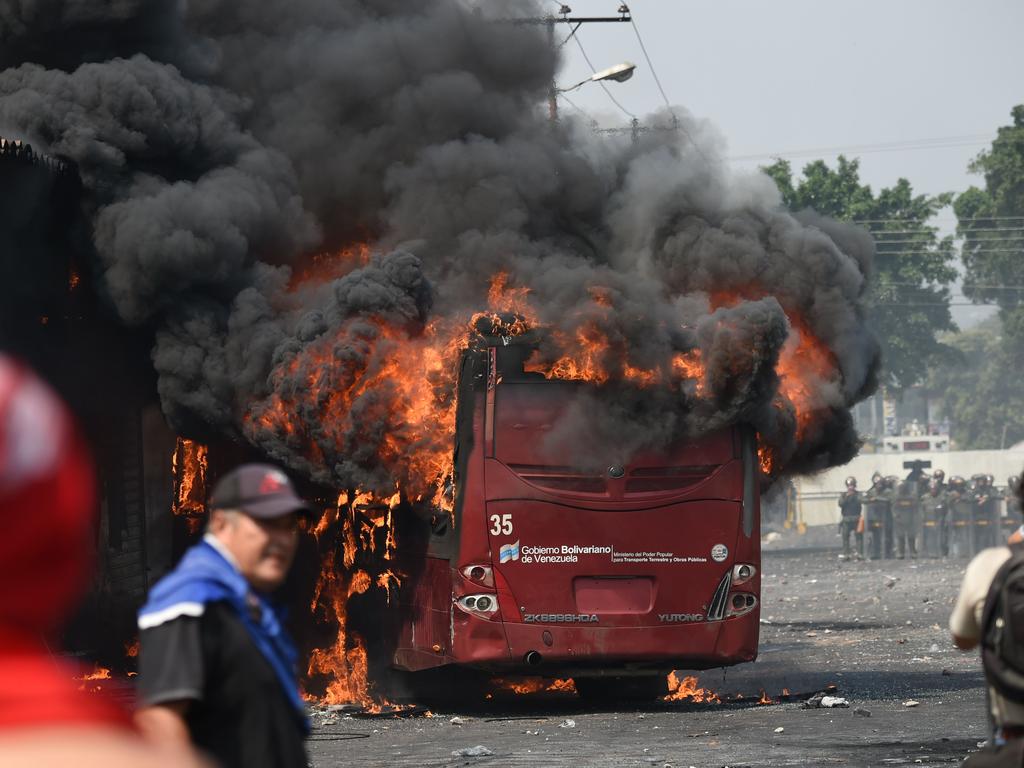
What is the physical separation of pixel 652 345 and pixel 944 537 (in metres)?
24.9

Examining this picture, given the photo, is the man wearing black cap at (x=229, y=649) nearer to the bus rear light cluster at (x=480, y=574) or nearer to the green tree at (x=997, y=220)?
the bus rear light cluster at (x=480, y=574)

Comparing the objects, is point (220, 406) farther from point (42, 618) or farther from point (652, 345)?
point (42, 618)

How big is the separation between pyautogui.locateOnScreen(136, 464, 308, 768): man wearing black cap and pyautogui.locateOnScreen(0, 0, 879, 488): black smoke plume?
887 centimetres

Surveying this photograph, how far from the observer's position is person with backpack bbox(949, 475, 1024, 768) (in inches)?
185

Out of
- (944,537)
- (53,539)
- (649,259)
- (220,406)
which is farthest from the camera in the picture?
(944,537)

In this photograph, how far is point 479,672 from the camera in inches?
536

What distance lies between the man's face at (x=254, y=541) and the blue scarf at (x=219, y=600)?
0.11 ft

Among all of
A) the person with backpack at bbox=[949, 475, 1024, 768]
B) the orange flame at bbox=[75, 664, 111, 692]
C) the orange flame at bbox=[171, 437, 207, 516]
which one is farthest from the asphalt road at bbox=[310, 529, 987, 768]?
the person with backpack at bbox=[949, 475, 1024, 768]

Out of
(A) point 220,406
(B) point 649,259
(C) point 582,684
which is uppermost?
(B) point 649,259

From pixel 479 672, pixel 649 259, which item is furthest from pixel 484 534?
pixel 649 259

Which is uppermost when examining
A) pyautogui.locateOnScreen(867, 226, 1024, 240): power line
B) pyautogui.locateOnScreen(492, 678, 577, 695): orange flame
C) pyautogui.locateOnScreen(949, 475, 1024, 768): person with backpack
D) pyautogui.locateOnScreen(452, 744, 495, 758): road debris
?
pyautogui.locateOnScreen(867, 226, 1024, 240): power line

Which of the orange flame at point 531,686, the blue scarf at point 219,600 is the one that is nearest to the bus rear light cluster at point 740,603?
the orange flame at point 531,686

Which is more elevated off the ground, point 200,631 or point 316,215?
point 316,215

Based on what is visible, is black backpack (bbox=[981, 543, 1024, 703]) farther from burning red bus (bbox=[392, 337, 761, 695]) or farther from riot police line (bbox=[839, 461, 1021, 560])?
riot police line (bbox=[839, 461, 1021, 560])
